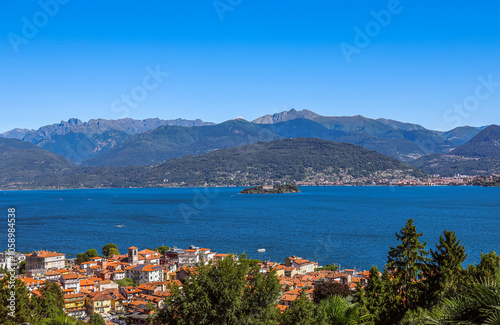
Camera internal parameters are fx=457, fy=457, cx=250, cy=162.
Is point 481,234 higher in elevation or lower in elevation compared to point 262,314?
lower

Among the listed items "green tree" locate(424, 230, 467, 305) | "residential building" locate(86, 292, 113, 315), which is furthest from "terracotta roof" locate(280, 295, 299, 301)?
"residential building" locate(86, 292, 113, 315)

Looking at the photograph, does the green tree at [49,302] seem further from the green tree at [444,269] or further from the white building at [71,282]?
the green tree at [444,269]

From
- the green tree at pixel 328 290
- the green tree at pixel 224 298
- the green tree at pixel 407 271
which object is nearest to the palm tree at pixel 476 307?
the green tree at pixel 224 298

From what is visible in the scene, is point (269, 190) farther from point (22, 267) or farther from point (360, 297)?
point (360, 297)

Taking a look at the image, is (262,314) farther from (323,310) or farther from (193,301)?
(323,310)

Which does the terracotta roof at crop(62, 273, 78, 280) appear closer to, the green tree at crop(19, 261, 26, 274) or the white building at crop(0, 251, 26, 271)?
the white building at crop(0, 251, 26, 271)

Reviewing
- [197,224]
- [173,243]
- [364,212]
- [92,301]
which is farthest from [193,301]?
[364,212]

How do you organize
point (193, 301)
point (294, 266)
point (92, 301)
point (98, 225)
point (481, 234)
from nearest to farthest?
point (193, 301), point (92, 301), point (294, 266), point (481, 234), point (98, 225)
